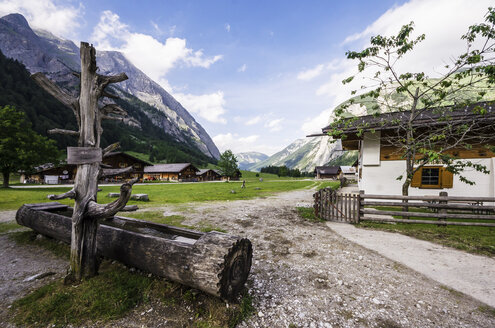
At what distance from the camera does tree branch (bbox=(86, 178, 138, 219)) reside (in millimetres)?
3182

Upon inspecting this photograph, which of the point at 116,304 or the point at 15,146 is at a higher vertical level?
the point at 15,146

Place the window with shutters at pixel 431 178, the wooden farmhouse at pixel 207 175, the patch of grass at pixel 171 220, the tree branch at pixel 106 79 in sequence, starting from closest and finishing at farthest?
the tree branch at pixel 106 79
the patch of grass at pixel 171 220
the window with shutters at pixel 431 178
the wooden farmhouse at pixel 207 175

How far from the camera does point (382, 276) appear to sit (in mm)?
4285

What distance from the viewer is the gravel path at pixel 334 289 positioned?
3.03 m

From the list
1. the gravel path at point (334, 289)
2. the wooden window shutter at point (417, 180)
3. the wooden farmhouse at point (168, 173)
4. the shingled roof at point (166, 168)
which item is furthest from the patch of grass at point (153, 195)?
the shingled roof at point (166, 168)

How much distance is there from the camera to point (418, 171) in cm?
1184

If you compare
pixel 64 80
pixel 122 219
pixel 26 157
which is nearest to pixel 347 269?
pixel 122 219

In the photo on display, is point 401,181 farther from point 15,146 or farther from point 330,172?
point 330,172

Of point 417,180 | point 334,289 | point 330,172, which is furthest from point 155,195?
point 330,172

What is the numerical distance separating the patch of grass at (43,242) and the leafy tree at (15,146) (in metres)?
23.9

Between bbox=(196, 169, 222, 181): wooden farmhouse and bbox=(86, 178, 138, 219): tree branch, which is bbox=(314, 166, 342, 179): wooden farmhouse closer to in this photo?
bbox=(196, 169, 222, 181): wooden farmhouse

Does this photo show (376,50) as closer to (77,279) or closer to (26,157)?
(77,279)

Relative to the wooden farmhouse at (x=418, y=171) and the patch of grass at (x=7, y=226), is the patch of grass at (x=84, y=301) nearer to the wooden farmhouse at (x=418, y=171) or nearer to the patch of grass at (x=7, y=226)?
the patch of grass at (x=7, y=226)

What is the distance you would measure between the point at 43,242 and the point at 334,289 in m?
8.50
